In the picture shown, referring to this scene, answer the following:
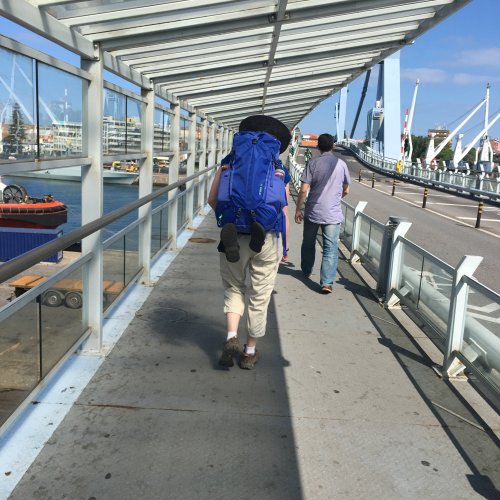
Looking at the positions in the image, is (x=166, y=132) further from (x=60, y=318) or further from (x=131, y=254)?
(x=60, y=318)

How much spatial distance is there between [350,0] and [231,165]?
1929mm

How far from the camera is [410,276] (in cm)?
526

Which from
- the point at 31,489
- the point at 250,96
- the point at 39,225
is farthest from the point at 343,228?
the point at 39,225

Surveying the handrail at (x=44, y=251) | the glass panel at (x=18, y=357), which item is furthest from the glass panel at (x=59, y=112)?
the glass panel at (x=18, y=357)

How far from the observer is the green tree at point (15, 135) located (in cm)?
272

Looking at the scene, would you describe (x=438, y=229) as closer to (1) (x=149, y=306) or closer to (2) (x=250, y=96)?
(2) (x=250, y=96)

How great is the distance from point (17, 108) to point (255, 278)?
177cm

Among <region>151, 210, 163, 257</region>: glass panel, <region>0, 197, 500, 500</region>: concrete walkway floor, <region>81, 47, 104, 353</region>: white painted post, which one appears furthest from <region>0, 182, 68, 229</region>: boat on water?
<region>81, 47, 104, 353</region>: white painted post

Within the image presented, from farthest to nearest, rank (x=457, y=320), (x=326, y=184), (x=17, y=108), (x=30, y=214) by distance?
(x=30, y=214) → (x=326, y=184) → (x=457, y=320) → (x=17, y=108)

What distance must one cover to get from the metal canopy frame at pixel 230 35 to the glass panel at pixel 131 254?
1.37 meters

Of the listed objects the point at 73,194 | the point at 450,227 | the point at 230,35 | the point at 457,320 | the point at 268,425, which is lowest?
the point at 73,194

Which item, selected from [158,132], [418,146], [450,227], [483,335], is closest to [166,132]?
[158,132]

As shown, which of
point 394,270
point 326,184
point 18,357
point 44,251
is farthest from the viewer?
point 326,184

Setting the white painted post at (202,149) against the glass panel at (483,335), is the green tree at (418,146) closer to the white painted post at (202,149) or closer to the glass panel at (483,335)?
the white painted post at (202,149)
